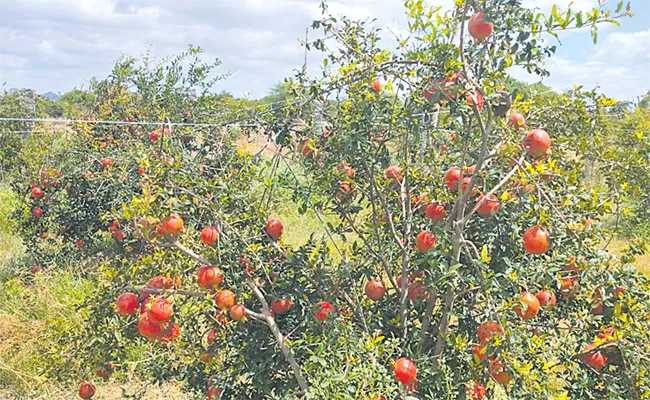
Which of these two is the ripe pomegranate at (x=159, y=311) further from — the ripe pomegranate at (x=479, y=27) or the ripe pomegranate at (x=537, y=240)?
the ripe pomegranate at (x=479, y=27)

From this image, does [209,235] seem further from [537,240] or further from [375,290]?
[537,240]

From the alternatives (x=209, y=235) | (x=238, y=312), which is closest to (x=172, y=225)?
(x=209, y=235)

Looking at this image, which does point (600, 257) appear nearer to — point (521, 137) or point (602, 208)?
point (602, 208)

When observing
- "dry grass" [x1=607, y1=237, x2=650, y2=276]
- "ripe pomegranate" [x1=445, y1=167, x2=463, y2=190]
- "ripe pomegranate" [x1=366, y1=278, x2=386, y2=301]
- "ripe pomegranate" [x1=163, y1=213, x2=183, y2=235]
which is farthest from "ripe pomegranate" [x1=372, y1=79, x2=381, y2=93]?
"dry grass" [x1=607, y1=237, x2=650, y2=276]

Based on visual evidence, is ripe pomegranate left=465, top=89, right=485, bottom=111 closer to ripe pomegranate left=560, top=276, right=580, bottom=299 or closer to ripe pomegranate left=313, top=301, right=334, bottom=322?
ripe pomegranate left=560, top=276, right=580, bottom=299

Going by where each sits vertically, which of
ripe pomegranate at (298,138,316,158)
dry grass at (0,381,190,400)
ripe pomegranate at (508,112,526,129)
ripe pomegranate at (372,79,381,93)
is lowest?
dry grass at (0,381,190,400)

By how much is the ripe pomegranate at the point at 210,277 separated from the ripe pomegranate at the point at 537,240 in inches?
41.9

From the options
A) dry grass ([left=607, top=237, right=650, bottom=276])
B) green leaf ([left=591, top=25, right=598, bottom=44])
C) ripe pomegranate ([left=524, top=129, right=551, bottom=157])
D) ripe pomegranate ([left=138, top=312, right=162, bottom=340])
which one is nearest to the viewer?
green leaf ([left=591, top=25, right=598, bottom=44])

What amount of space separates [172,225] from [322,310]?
62cm

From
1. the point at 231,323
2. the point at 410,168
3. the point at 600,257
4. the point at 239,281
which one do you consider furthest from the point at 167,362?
the point at 600,257

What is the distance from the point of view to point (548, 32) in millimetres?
1798

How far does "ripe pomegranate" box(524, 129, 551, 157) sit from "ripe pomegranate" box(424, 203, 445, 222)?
0.44 metres

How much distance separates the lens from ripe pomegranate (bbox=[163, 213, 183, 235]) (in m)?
2.05

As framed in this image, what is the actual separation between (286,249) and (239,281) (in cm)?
24
